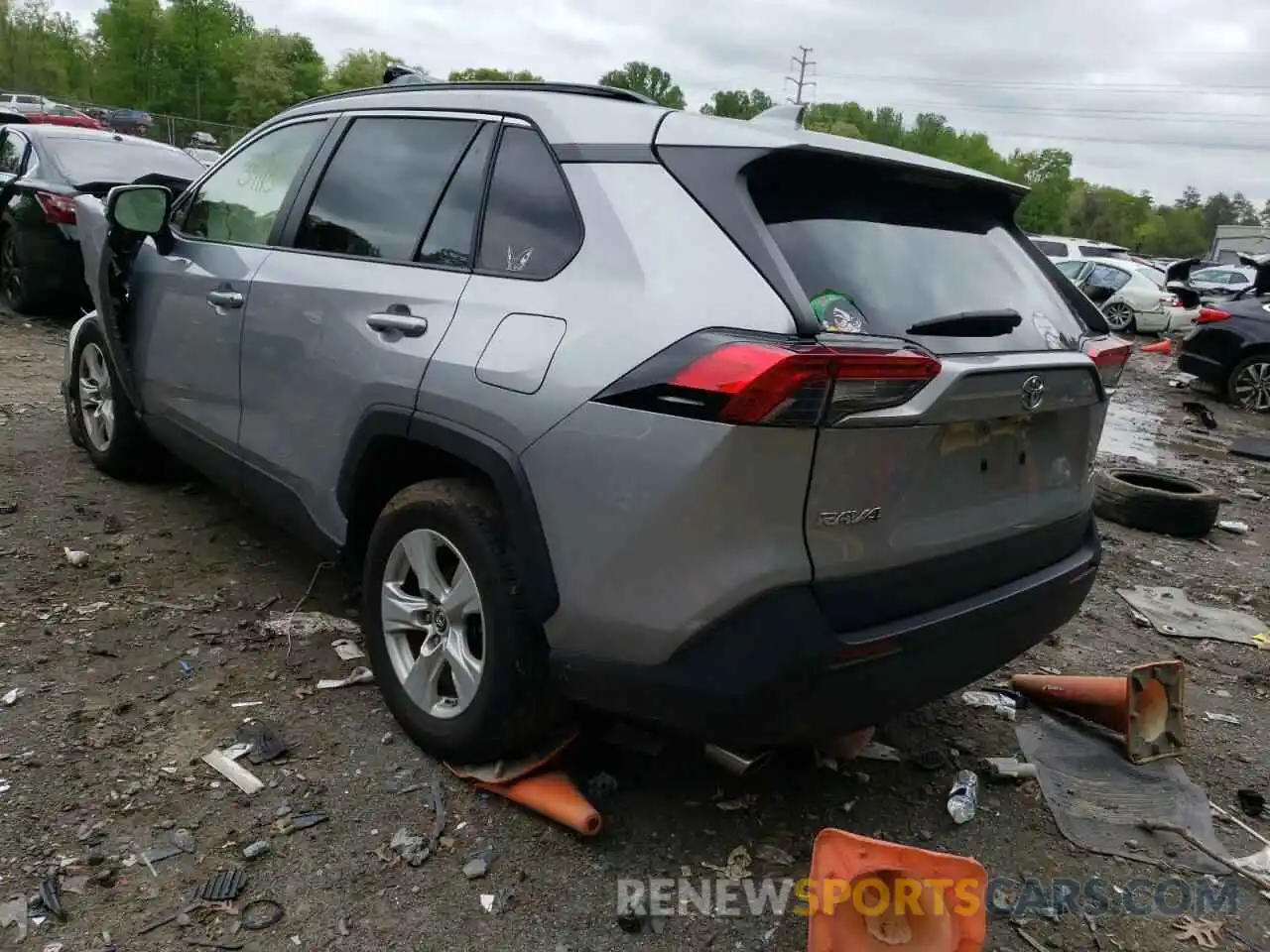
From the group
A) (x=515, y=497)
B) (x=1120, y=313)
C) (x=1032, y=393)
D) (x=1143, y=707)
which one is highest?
(x=1032, y=393)

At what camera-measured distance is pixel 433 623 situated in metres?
2.93

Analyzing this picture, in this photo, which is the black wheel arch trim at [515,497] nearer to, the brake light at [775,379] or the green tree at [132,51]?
the brake light at [775,379]

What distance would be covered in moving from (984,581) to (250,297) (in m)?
2.67

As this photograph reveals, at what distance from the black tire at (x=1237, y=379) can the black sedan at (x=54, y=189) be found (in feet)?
37.0

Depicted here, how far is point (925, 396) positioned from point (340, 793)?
1.92 meters

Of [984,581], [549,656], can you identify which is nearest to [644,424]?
[549,656]

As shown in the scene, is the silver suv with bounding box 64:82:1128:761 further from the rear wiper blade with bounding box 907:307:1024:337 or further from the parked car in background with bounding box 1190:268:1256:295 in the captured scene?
the parked car in background with bounding box 1190:268:1256:295

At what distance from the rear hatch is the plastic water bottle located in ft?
2.48

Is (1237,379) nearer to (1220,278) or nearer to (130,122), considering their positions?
(1220,278)

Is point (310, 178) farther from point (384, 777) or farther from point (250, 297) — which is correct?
point (384, 777)

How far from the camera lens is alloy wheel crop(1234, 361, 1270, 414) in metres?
11.3

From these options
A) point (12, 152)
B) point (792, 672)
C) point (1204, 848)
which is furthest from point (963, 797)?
point (12, 152)

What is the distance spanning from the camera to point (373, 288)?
3.06m

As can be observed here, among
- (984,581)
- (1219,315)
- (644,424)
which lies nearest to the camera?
(644,424)
